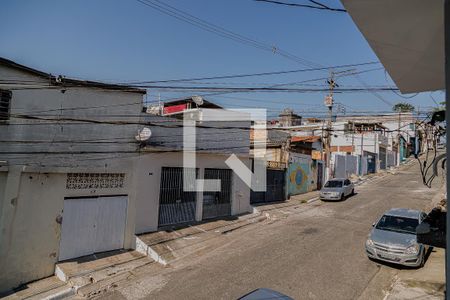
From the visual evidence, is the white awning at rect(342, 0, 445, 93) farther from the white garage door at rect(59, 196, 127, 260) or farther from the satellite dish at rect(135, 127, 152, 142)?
the white garage door at rect(59, 196, 127, 260)

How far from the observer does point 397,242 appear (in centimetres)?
995

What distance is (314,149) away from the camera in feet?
99.3

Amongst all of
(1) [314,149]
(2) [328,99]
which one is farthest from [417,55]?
(1) [314,149]

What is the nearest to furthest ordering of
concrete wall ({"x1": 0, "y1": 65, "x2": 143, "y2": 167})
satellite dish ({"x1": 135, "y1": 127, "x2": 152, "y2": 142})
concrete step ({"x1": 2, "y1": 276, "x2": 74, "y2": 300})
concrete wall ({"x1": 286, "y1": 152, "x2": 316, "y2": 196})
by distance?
1. concrete step ({"x1": 2, "y1": 276, "x2": 74, "y2": 300})
2. concrete wall ({"x1": 0, "y1": 65, "x2": 143, "y2": 167})
3. satellite dish ({"x1": 135, "y1": 127, "x2": 152, "y2": 142})
4. concrete wall ({"x1": 286, "y1": 152, "x2": 316, "y2": 196})

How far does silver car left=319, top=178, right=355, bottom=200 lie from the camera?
73.5 feet

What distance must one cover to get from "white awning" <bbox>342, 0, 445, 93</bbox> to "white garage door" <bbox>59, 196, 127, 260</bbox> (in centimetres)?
1134

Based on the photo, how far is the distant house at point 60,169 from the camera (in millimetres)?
10086

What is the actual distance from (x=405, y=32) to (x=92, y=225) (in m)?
12.1

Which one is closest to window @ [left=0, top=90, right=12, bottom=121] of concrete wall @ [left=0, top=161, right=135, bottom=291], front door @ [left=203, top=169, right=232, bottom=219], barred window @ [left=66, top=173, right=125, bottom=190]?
concrete wall @ [left=0, top=161, right=135, bottom=291]

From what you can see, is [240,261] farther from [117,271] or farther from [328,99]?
[328,99]

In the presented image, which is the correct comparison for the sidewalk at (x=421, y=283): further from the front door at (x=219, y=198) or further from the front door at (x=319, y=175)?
the front door at (x=319, y=175)

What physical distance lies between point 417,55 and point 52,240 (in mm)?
11810

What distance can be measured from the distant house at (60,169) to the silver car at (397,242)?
937 cm

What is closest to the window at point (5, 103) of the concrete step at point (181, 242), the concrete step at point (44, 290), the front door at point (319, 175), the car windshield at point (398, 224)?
the concrete step at point (44, 290)
